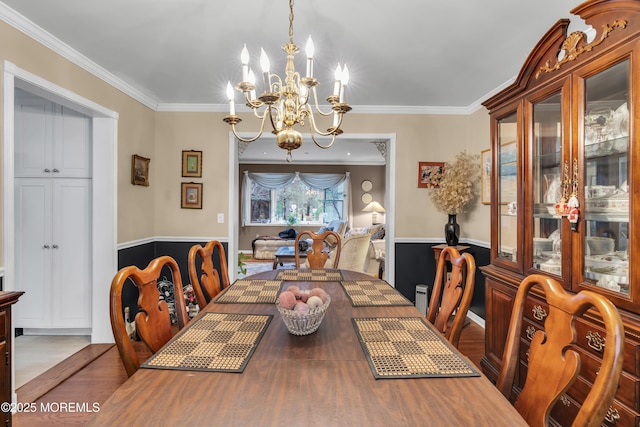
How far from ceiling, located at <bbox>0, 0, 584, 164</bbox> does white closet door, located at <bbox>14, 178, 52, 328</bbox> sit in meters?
1.32

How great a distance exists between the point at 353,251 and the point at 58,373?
132 inches

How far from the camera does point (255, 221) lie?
9.43 m

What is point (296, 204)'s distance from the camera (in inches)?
376

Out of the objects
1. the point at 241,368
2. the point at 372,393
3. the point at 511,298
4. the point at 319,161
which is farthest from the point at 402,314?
the point at 319,161

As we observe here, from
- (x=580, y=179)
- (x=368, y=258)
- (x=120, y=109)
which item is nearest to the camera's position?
(x=580, y=179)

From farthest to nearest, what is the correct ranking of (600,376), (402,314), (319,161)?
(319,161) → (402,314) → (600,376)

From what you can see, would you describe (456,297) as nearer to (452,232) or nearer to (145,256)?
(452,232)

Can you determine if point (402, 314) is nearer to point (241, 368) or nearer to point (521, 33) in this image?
point (241, 368)

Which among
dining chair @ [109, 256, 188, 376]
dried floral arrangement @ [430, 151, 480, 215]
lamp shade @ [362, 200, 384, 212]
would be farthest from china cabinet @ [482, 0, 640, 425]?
lamp shade @ [362, 200, 384, 212]

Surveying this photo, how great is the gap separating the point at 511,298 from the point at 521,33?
1.71 metres

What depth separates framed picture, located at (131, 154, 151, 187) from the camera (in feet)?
11.6

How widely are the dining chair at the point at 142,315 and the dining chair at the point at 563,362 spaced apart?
1.12 metres

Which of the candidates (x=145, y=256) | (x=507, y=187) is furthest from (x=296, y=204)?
(x=507, y=187)

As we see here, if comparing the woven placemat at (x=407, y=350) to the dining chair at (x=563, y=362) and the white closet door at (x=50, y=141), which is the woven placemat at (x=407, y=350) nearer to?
the dining chair at (x=563, y=362)
